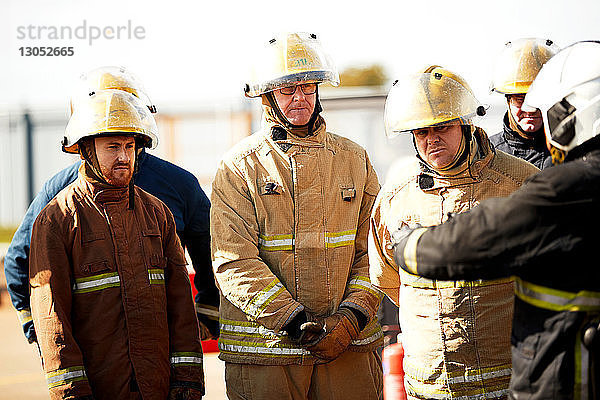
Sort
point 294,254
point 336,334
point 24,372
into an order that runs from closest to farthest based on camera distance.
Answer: point 336,334 < point 294,254 < point 24,372

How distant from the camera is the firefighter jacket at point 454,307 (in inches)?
133

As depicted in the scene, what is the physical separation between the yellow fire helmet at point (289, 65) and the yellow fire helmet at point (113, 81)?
79 cm

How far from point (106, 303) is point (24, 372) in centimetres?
722

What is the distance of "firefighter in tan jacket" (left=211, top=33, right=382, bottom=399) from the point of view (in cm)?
385

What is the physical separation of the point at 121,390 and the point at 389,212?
1366mm

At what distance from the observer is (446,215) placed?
11.3ft

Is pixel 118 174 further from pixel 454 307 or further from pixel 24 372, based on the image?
pixel 24 372

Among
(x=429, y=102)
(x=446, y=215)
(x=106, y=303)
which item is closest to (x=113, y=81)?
(x=106, y=303)

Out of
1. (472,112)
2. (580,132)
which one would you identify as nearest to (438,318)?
(472,112)

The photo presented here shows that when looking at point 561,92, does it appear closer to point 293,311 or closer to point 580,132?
point 580,132

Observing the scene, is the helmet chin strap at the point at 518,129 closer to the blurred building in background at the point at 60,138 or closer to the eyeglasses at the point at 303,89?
the eyeglasses at the point at 303,89

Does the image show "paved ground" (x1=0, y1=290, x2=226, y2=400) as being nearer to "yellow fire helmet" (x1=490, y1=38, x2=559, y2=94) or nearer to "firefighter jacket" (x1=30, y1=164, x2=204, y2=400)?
"firefighter jacket" (x1=30, y1=164, x2=204, y2=400)

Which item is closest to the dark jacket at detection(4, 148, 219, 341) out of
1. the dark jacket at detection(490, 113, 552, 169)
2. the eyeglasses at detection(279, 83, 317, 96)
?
the eyeglasses at detection(279, 83, 317, 96)

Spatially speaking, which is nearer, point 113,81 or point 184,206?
point 184,206
